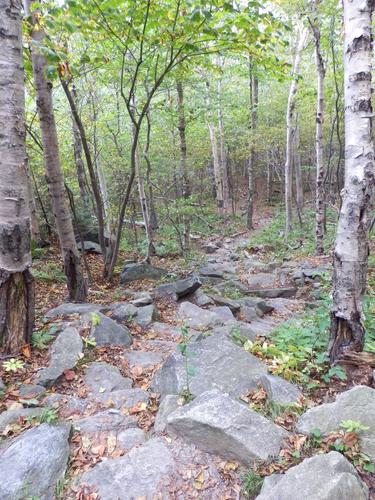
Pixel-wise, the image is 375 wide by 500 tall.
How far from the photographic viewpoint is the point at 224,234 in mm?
16531

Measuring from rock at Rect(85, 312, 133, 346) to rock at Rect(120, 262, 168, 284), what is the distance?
11.0 feet

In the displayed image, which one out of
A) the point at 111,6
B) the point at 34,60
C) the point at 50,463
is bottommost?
the point at 50,463

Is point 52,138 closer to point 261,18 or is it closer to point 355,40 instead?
point 261,18

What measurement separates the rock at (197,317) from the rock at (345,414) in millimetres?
2769

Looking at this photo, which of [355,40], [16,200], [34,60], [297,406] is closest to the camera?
[297,406]

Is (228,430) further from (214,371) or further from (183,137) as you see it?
(183,137)

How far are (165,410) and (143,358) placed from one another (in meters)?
1.35

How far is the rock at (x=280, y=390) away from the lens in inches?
102

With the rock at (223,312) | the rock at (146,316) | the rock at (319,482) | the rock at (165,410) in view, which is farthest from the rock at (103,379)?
the rock at (223,312)

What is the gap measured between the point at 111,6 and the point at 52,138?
196cm

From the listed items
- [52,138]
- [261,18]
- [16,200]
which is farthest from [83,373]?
[261,18]

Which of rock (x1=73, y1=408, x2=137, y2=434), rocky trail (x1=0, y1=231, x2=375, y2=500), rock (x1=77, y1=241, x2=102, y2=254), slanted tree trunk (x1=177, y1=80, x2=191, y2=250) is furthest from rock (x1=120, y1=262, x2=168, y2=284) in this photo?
rock (x1=73, y1=408, x2=137, y2=434)

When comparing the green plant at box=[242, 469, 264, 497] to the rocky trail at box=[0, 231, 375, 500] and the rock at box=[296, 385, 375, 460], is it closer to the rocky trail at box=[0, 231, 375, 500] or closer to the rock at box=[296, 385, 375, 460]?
the rocky trail at box=[0, 231, 375, 500]

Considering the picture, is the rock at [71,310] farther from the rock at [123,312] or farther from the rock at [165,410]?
the rock at [165,410]
